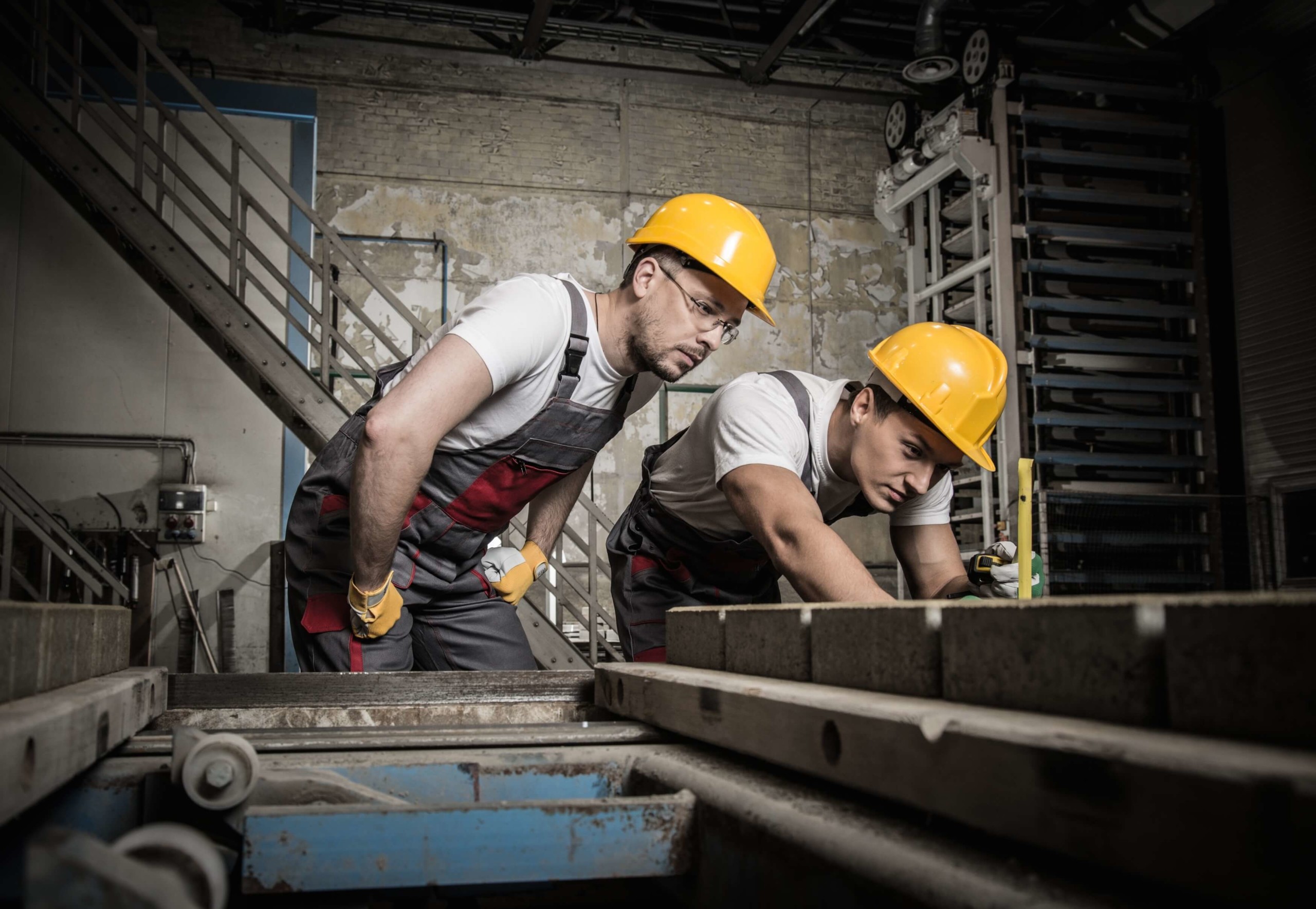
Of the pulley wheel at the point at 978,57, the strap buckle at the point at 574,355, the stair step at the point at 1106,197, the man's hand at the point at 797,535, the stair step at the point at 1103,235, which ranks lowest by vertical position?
the man's hand at the point at 797,535

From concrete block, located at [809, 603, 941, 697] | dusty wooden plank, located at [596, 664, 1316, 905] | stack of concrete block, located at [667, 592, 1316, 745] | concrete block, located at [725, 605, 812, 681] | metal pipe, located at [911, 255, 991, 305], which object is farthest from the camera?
metal pipe, located at [911, 255, 991, 305]

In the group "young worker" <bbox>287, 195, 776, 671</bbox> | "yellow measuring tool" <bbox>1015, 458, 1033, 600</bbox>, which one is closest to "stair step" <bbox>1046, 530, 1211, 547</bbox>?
"young worker" <bbox>287, 195, 776, 671</bbox>

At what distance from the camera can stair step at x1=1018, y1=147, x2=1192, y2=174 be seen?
22.3ft

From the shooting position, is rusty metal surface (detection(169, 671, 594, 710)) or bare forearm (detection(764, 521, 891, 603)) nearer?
rusty metal surface (detection(169, 671, 594, 710))

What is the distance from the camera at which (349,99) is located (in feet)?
31.7

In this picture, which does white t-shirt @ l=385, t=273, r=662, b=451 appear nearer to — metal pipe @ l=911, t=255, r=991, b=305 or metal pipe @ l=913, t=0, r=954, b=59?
metal pipe @ l=911, t=255, r=991, b=305

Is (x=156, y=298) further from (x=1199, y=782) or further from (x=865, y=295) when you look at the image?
(x=1199, y=782)

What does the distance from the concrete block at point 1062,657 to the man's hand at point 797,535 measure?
1.32 meters

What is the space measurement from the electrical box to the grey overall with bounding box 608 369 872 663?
226 inches

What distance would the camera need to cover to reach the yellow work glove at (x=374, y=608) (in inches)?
108

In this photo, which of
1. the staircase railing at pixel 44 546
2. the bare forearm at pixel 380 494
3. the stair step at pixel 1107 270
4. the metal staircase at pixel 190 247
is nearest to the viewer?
the bare forearm at pixel 380 494

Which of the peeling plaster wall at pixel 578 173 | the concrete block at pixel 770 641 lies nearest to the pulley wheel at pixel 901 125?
the peeling plaster wall at pixel 578 173

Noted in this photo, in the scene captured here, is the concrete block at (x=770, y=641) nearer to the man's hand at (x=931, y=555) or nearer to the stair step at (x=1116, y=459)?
the man's hand at (x=931, y=555)

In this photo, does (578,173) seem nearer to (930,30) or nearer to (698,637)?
(930,30)
